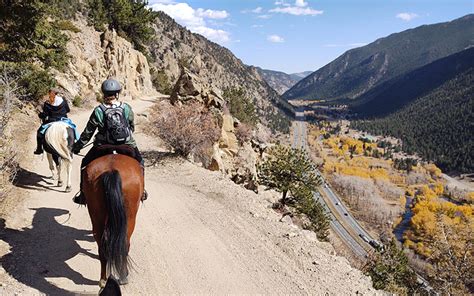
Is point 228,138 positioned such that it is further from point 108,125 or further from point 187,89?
A: point 108,125

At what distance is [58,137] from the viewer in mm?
9562

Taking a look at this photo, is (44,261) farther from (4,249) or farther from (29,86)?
(29,86)

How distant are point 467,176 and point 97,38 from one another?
18096 cm

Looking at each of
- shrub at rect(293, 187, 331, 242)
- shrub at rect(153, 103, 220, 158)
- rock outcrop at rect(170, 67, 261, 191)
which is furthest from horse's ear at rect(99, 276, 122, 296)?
shrub at rect(293, 187, 331, 242)

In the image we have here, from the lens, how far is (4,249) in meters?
6.96

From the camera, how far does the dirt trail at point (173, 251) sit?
21.8ft

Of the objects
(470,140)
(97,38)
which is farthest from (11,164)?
(470,140)

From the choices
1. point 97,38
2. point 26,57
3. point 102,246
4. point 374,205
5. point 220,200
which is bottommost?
point 374,205

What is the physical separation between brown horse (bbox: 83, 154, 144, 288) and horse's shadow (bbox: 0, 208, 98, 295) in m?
1.55

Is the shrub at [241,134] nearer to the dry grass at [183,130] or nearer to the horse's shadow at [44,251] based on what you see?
the dry grass at [183,130]

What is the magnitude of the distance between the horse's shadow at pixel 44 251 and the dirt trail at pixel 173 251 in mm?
17

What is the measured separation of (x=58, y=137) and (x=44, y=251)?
3.45 meters

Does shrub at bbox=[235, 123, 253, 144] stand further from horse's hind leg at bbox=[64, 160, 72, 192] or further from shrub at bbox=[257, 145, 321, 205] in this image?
horse's hind leg at bbox=[64, 160, 72, 192]

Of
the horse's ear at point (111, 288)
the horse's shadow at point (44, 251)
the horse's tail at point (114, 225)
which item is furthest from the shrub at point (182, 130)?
the horse's ear at point (111, 288)
